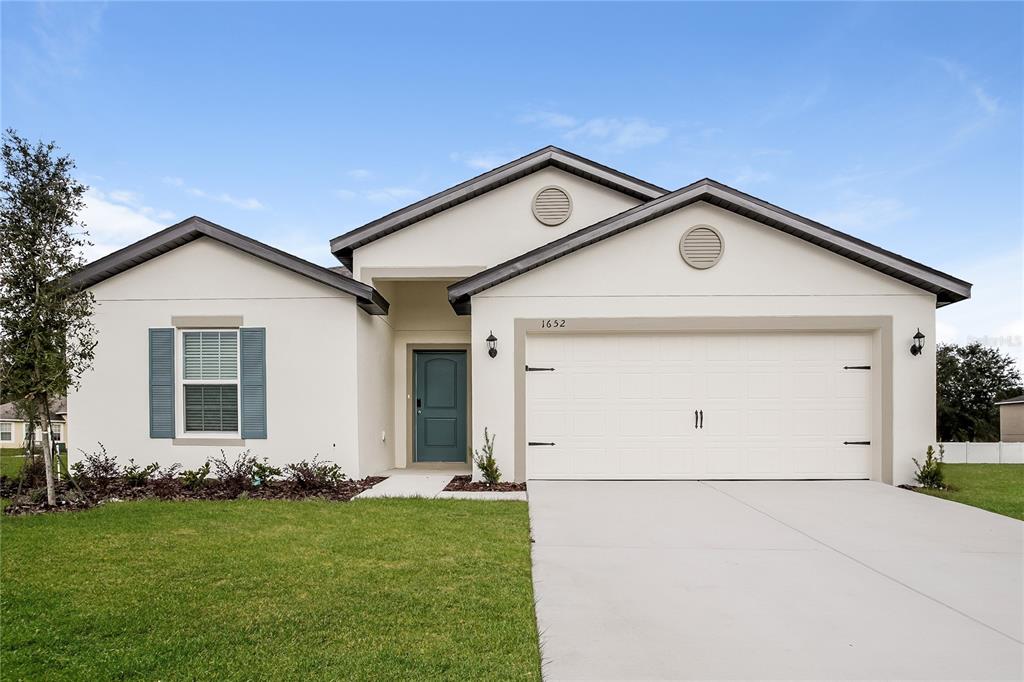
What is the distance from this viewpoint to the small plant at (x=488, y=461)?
28.9 feet

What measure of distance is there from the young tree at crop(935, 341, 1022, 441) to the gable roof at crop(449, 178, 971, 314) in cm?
1719

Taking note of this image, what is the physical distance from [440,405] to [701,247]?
5.97 m

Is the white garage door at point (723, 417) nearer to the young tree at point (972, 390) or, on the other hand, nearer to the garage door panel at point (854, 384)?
the garage door panel at point (854, 384)

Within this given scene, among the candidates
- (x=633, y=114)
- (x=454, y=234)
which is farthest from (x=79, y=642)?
(x=633, y=114)

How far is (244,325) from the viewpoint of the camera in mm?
9227

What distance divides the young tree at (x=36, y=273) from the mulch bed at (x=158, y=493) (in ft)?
0.91

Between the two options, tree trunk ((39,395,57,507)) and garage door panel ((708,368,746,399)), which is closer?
tree trunk ((39,395,57,507))

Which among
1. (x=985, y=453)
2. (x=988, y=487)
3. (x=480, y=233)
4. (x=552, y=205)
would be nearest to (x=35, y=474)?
(x=480, y=233)

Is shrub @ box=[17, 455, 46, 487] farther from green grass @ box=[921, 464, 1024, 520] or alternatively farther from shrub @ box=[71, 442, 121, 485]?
green grass @ box=[921, 464, 1024, 520]

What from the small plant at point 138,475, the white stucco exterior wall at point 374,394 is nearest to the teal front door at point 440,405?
the white stucco exterior wall at point 374,394

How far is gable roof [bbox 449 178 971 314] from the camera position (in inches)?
347

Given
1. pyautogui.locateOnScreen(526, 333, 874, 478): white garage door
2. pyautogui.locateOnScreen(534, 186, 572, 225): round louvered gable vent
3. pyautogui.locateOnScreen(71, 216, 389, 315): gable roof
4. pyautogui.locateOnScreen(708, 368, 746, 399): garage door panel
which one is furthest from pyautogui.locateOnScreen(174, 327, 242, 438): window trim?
pyautogui.locateOnScreen(708, 368, 746, 399): garage door panel

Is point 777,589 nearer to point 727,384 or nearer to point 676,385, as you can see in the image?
point 676,385

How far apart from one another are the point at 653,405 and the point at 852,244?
385 centimetres
